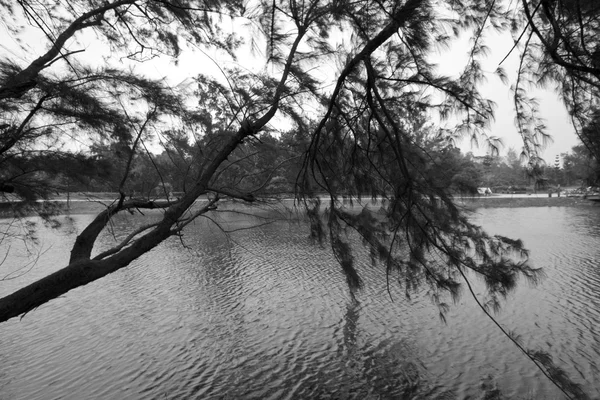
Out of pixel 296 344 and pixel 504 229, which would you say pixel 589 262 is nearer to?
pixel 504 229

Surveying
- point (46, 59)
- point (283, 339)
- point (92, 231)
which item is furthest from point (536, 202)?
point (46, 59)

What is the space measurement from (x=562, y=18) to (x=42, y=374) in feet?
16.6

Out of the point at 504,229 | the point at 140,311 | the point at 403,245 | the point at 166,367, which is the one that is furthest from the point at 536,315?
the point at 504,229

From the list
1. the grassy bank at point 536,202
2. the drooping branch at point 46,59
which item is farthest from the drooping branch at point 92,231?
the grassy bank at point 536,202

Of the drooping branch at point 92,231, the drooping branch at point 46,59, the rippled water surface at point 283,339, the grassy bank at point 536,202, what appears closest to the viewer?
the drooping branch at point 46,59

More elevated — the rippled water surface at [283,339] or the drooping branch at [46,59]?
the drooping branch at [46,59]

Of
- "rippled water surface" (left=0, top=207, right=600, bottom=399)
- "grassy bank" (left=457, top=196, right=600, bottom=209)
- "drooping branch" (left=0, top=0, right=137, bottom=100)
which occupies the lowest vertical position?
"rippled water surface" (left=0, top=207, right=600, bottom=399)

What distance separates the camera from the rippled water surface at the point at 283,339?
13.0 feet

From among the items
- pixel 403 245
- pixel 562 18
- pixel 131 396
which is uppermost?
pixel 562 18

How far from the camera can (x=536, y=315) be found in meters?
5.34

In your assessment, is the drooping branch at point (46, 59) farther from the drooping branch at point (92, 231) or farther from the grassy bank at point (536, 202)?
the grassy bank at point (536, 202)

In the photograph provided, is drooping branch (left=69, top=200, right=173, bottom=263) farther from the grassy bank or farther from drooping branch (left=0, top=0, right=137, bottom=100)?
the grassy bank

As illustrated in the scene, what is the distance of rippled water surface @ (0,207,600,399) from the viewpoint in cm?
395

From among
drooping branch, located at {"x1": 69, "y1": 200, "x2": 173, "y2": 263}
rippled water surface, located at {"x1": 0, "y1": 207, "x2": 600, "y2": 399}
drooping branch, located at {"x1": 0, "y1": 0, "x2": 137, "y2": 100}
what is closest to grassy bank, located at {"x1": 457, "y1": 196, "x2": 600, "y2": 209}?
rippled water surface, located at {"x1": 0, "y1": 207, "x2": 600, "y2": 399}
